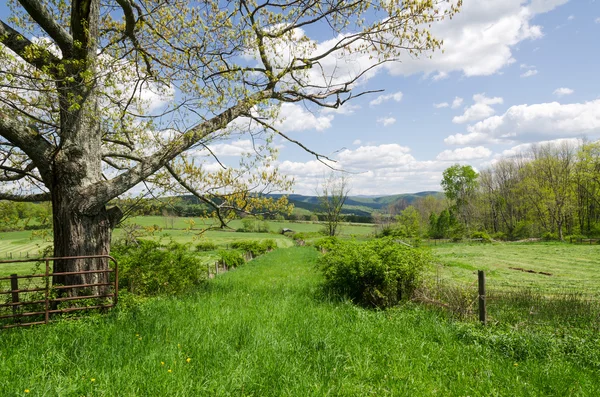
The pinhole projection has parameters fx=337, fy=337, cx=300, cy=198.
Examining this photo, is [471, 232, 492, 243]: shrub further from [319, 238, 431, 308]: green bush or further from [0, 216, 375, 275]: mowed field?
[319, 238, 431, 308]: green bush

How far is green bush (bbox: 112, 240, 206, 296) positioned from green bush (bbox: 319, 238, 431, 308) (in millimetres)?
4768

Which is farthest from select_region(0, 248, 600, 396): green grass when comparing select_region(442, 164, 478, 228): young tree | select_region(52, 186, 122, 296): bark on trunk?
select_region(442, 164, 478, 228): young tree

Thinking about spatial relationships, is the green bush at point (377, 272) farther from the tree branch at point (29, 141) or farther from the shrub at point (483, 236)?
the shrub at point (483, 236)

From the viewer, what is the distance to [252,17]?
8.61 m

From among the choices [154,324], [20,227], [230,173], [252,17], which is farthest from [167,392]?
[20,227]

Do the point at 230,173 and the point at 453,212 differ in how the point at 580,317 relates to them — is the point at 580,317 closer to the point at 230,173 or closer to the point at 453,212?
the point at 230,173

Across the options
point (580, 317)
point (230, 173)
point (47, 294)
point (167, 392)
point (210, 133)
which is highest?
point (210, 133)

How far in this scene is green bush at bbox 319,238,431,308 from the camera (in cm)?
876

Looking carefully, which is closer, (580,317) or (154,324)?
(154,324)

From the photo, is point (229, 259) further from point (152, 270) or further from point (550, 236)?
point (550, 236)

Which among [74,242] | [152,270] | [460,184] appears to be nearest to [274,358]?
[74,242]

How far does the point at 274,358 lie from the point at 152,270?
687cm

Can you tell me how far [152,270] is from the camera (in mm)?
10133

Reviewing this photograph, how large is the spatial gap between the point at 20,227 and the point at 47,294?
5.56 m
